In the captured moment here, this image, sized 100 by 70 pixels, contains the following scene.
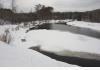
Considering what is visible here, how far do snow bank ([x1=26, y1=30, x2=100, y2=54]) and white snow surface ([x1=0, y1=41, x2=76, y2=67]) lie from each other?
9 cm

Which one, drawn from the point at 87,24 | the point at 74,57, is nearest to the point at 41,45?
the point at 74,57

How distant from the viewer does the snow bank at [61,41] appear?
5.40 ft

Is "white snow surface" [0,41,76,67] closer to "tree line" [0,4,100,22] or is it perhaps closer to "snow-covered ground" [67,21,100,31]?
"tree line" [0,4,100,22]

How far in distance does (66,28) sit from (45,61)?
0.35 meters

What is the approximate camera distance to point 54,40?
1.72 m

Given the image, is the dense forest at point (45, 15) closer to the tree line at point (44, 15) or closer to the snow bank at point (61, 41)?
the tree line at point (44, 15)

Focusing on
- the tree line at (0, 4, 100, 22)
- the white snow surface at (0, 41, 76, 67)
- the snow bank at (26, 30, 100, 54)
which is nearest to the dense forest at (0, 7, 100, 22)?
the tree line at (0, 4, 100, 22)

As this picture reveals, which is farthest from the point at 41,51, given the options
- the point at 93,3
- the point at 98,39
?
the point at 93,3

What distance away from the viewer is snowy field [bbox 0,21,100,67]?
5.44 ft

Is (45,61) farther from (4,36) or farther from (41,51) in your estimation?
Answer: (4,36)

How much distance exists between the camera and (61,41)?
1.71 meters

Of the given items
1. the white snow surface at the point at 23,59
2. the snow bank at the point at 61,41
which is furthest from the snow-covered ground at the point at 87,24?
the white snow surface at the point at 23,59

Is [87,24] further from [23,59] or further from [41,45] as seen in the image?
[23,59]

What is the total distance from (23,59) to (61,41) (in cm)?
37
